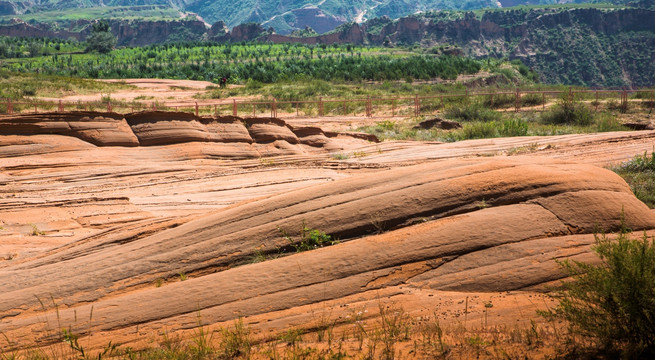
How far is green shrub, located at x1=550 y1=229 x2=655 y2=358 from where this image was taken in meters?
5.68

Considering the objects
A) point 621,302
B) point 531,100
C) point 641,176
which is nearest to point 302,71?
point 531,100

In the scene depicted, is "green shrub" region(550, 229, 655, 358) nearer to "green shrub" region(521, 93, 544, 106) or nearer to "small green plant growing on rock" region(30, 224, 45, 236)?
"small green plant growing on rock" region(30, 224, 45, 236)

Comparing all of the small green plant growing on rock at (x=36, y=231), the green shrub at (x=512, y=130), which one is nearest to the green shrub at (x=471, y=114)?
the green shrub at (x=512, y=130)

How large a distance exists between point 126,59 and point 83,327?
99663 millimetres

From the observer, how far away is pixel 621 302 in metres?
5.75

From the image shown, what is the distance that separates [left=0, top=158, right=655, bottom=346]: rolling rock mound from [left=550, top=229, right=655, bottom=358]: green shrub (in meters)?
1.08

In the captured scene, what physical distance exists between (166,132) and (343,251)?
14197 millimetres

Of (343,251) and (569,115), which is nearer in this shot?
(343,251)

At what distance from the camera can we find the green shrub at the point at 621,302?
568cm

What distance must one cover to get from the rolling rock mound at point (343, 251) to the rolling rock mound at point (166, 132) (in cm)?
1097

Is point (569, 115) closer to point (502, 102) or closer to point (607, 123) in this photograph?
point (607, 123)

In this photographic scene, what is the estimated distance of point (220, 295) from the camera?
7.28 meters

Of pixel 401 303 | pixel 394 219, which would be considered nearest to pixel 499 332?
pixel 401 303

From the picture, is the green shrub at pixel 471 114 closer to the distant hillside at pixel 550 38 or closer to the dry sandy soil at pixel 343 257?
the dry sandy soil at pixel 343 257
